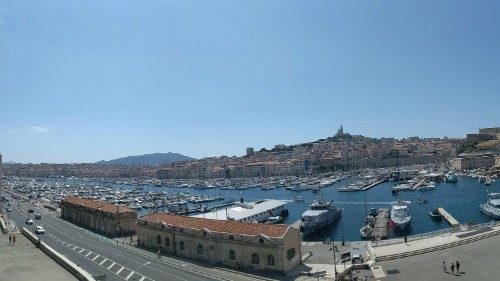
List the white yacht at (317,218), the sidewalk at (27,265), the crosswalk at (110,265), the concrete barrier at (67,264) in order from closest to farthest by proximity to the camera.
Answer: the concrete barrier at (67,264)
the sidewalk at (27,265)
the crosswalk at (110,265)
the white yacht at (317,218)

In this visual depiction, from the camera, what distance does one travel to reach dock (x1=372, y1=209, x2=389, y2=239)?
1719 inches

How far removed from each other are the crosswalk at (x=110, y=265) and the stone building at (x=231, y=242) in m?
5.09

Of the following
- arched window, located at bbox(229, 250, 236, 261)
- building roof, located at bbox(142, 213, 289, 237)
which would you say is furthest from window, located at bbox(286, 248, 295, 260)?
arched window, located at bbox(229, 250, 236, 261)

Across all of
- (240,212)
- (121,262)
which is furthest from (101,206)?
(121,262)

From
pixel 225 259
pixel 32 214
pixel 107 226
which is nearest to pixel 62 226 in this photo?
pixel 107 226

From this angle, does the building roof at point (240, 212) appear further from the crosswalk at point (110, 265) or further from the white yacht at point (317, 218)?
the crosswalk at point (110, 265)

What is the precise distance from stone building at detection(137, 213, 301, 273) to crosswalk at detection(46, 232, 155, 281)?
201 inches

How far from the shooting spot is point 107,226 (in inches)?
1870

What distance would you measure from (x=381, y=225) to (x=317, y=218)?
7.08m

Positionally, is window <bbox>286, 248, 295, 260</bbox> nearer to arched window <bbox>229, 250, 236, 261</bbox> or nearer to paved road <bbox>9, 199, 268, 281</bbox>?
paved road <bbox>9, 199, 268, 281</bbox>

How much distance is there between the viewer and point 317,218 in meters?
50.2

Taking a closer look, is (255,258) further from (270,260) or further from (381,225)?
(381,225)

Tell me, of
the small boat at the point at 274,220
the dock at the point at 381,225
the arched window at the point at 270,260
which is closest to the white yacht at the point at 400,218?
the dock at the point at 381,225

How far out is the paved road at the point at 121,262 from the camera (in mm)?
28078
